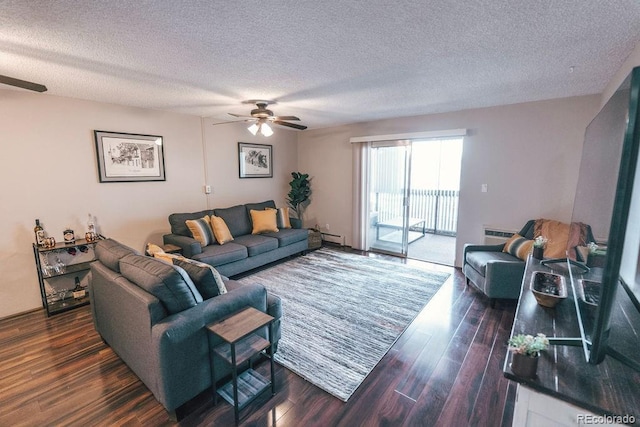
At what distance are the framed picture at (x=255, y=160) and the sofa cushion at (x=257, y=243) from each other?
1309 mm

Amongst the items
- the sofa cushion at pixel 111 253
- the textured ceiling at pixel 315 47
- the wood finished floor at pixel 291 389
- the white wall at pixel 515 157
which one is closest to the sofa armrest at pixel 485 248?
the white wall at pixel 515 157

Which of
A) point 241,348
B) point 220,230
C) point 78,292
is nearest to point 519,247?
point 241,348

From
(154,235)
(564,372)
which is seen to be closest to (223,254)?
(154,235)

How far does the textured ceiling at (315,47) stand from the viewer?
150 centimetres

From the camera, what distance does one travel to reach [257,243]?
13.5ft

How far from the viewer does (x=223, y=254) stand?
11.9 feet

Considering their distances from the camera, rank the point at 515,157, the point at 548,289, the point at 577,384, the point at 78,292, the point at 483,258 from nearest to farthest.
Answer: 1. the point at 577,384
2. the point at 548,289
3. the point at 78,292
4. the point at 483,258
5. the point at 515,157

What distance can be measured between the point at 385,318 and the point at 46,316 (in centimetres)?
359

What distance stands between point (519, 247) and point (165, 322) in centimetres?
364

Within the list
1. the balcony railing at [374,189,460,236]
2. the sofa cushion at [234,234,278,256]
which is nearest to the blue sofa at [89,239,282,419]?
the sofa cushion at [234,234,278,256]

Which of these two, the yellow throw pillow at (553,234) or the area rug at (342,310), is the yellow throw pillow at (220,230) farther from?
the yellow throw pillow at (553,234)

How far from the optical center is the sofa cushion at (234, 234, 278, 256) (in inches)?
158

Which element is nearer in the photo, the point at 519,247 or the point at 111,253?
the point at 111,253

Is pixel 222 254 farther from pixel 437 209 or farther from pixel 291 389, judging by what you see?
pixel 437 209
